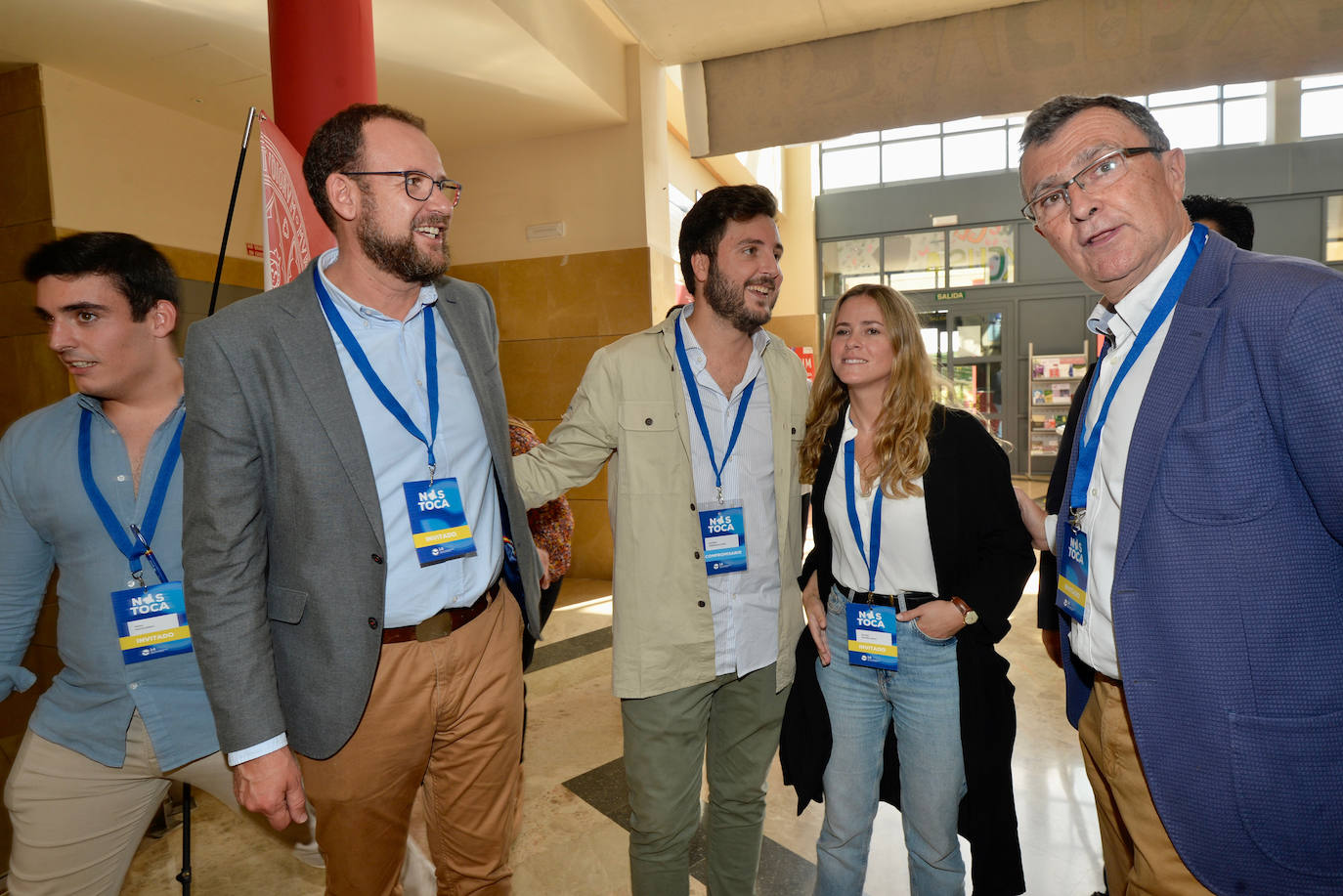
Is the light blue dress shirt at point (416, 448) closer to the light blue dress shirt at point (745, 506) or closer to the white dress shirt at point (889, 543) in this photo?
the light blue dress shirt at point (745, 506)

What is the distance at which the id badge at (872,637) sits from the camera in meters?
1.71

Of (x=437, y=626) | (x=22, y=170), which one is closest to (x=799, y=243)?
(x=22, y=170)

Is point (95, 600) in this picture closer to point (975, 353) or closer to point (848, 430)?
point (848, 430)

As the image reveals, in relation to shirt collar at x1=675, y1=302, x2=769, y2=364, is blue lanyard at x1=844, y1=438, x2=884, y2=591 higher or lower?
lower

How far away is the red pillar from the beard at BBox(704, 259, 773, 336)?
5.61ft

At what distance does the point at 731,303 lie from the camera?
1942 millimetres

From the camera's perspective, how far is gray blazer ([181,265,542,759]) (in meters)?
1.26

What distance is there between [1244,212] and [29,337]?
5700mm

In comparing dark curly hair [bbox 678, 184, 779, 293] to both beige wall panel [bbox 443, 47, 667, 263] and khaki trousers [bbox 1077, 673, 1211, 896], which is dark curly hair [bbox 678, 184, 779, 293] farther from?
beige wall panel [bbox 443, 47, 667, 263]

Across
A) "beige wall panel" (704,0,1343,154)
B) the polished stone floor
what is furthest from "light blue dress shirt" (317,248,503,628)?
"beige wall panel" (704,0,1343,154)

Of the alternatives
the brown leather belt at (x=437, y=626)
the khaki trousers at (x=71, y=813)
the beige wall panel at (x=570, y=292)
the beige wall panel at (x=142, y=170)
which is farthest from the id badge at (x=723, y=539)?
the beige wall panel at (x=142, y=170)

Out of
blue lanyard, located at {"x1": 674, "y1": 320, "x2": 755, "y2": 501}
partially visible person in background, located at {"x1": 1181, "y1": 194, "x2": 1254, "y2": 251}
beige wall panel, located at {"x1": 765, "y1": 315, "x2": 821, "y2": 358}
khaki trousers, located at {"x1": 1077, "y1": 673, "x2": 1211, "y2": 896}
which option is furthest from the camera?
beige wall panel, located at {"x1": 765, "y1": 315, "x2": 821, "y2": 358}

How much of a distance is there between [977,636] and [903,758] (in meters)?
0.36

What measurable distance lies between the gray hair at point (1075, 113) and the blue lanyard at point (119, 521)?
1936 millimetres
